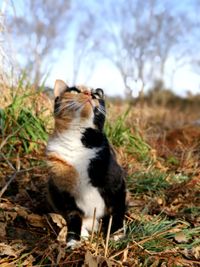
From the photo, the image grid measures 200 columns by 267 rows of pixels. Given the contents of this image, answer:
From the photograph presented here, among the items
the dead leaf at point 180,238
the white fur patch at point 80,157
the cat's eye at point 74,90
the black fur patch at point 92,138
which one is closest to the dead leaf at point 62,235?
the white fur patch at point 80,157

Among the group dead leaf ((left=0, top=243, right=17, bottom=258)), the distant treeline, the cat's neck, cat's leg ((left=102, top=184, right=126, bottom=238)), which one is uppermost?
the distant treeline

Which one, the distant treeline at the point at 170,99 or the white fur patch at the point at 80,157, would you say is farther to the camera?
the distant treeline at the point at 170,99

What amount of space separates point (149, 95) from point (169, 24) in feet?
19.1

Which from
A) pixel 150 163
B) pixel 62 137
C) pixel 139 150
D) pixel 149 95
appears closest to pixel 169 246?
pixel 62 137

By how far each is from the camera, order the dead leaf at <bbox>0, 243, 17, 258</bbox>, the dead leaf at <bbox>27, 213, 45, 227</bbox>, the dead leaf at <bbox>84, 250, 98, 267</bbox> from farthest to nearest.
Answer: the dead leaf at <bbox>27, 213, 45, 227</bbox>
the dead leaf at <bbox>0, 243, 17, 258</bbox>
the dead leaf at <bbox>84, 250, 98, 267</bbox>

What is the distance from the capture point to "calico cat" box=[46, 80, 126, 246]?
2066 mm

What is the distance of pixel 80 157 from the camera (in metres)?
2.08

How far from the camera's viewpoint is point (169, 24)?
2305 centimetres

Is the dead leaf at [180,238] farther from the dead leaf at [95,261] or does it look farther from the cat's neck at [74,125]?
the cat's neck at [74,125]

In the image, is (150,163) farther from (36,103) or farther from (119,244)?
(119,244)

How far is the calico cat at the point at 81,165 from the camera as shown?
6.78ft

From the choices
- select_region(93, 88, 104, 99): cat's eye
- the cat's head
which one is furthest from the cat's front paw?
select_region(93, 88, 104, 99): cat's eye

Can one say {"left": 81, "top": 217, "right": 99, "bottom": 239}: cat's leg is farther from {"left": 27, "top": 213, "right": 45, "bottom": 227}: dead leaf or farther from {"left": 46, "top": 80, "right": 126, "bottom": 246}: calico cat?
{"left": 27, "top": 213, "right": 45, "bottom": 227}: dead leaf

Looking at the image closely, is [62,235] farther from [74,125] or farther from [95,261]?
[74,125]
